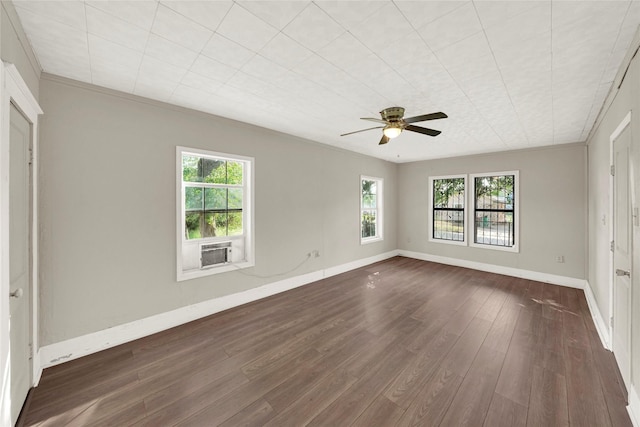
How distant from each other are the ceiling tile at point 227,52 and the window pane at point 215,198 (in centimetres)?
183

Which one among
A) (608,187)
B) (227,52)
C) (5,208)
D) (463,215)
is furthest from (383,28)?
(463,215)

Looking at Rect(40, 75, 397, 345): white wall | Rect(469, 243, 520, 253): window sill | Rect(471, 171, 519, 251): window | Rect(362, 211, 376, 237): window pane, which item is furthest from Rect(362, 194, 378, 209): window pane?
Rect(40, 75, 397, 345): white wall

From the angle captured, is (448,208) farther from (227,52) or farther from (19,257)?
(19,257)

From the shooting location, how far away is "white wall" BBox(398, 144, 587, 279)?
15.4ft

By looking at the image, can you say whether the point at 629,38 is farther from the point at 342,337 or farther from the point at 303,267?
the point at 303,267

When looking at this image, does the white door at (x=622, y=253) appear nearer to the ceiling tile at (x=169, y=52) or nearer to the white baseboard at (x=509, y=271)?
the white baseboard at (x=509, y=271)

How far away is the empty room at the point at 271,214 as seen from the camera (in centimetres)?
174

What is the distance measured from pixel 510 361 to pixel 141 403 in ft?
10.4

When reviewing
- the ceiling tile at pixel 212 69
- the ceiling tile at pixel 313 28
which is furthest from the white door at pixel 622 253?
the ceiling tile at pixel 212 69

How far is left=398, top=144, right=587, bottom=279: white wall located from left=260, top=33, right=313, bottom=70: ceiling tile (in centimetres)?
525

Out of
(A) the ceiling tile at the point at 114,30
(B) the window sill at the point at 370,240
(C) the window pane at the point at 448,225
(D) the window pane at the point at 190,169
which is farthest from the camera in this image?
(C) the window pane at the point at 448,225

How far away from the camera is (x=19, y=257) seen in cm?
187

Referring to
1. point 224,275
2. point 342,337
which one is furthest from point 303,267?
point 342,337

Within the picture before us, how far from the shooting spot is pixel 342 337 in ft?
9.48
